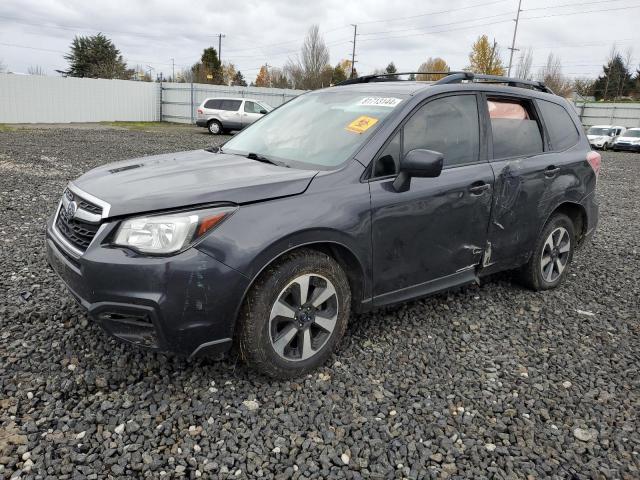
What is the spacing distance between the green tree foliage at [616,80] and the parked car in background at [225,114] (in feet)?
187

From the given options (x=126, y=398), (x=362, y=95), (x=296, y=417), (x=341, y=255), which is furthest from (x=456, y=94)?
(x=126, y=398)

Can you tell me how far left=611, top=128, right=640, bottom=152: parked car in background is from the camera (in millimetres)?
26797

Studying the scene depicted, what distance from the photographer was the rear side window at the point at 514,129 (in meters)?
3.86

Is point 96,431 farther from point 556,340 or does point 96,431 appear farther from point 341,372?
point 556,340

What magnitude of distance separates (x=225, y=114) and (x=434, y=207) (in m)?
21.3

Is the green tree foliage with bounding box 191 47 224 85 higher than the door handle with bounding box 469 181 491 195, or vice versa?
the green tree foliage with bounding box 191 47 224 85

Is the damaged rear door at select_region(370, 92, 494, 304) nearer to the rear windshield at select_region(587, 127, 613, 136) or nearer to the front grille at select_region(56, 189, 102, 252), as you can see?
the front grille at select_region(56, 189, 102, 252)

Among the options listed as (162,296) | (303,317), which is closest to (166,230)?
(162,296)

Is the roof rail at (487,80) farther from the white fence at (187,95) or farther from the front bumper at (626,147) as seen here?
the front bumper at (626,147)

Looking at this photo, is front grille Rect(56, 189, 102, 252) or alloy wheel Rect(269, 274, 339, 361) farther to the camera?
alloy wheel Rect(269, 274, 339, 361)

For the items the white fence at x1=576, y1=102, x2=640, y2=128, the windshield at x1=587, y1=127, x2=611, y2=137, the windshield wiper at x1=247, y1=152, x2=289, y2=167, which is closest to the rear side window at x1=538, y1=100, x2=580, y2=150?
the windshield wiper at x1=247, y1=152, x2=289, y2=167

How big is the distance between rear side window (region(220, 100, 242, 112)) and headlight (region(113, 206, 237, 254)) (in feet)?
71.5

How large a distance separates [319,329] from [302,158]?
1099 mm

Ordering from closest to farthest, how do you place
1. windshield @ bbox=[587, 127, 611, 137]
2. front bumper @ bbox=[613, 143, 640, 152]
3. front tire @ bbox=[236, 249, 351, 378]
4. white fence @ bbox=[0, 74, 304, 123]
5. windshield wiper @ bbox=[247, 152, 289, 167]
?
front tire @ bbox=[236, 249, 351, 378], windshield wiper @ bbox=[247, 152, 289, 167], white fence @ bbox=[0, 74, 304, 123], front bumper @ bbox=[613, 143, 640, 152], windshield @ bbox=[587, 127, 611, 137]
